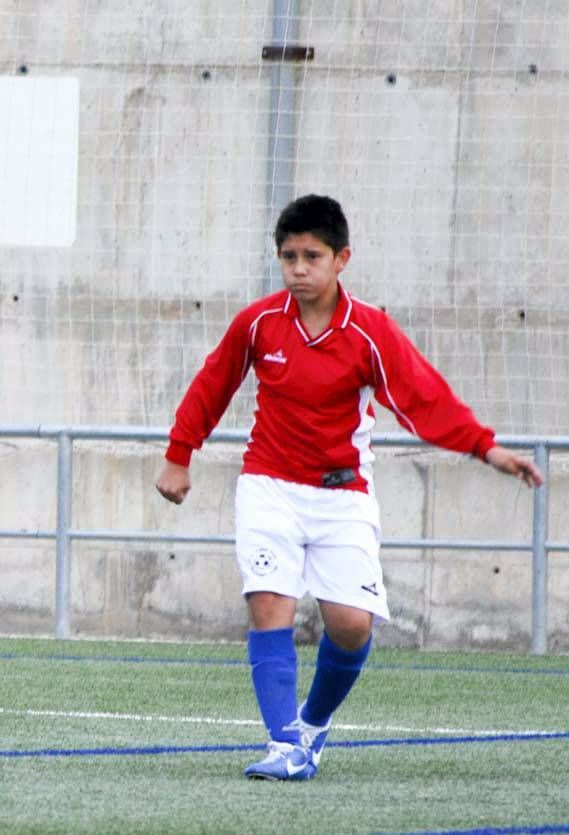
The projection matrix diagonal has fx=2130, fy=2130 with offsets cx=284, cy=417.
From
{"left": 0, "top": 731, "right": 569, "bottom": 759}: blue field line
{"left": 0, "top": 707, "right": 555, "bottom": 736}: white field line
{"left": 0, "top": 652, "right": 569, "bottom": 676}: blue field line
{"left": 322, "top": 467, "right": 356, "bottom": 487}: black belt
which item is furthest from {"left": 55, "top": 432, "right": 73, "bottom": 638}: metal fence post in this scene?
{"left": 322, "top": 467, "right": 356, "bottom": 487}: black belt

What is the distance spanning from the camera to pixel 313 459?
5887 millimetres

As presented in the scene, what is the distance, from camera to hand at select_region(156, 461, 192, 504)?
19.6ft

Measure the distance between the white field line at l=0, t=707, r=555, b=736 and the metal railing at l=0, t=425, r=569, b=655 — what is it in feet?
10.2

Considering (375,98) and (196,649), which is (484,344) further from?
(196,649)

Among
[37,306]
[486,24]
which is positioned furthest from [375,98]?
[37,306]

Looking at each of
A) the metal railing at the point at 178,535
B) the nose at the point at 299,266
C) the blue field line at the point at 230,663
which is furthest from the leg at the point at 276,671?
the metal railing at the point at 178,535

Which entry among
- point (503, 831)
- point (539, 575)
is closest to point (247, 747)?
point (503, 831)

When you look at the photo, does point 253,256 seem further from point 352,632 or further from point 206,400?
point 352,632

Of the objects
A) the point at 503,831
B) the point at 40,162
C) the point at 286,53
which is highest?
the point at 286,53

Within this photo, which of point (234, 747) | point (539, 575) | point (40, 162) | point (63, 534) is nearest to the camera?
point (234, 747)

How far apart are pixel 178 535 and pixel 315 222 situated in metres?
5.21

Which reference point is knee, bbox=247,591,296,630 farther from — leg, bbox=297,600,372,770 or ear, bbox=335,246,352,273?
ear, bbox=335,246,352,273

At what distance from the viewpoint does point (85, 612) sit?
37.0ft

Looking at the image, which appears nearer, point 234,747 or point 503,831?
point 503,831
